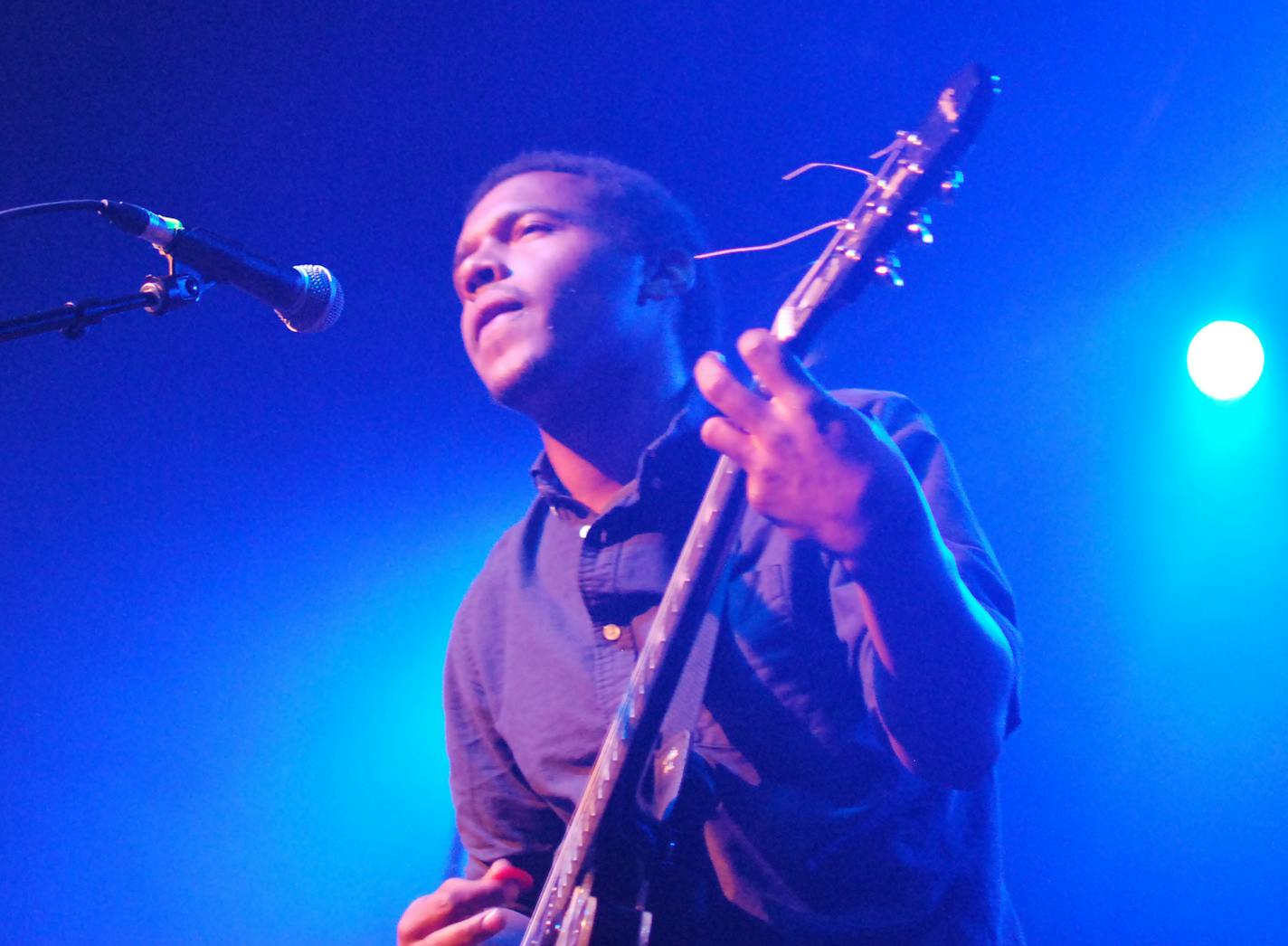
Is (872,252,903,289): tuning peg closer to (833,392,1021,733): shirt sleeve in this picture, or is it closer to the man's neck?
(833,392,1021,733): shirt sleeve

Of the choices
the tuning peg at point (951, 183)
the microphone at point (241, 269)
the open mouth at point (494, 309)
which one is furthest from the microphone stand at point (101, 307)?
the tuning peg at point (951, 183)

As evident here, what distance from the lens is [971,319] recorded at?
8.96ft

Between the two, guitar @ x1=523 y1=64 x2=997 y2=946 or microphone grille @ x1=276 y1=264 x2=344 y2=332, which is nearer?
guitar @ x1=523 y1=64 x2=997 y2=946

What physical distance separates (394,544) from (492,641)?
3.16ft

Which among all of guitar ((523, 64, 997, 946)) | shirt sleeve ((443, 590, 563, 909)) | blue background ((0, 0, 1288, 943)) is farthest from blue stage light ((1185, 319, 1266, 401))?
shirt sleeve ((443, 590, 563, 909))

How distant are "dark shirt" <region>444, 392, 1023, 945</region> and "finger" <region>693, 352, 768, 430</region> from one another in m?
0.33

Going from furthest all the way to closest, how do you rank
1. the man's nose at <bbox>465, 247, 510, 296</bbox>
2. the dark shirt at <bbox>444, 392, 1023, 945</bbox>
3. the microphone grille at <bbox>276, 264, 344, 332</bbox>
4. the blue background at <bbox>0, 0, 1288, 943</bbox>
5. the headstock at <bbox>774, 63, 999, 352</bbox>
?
the blue background at <bbox>0, 0, 1288, 943</bbox> < the man's nose at <bbox>465, 247, 510, 296</bbox> < the microphone grille at <bbox>276, 264, 344, 332</bbox> < the dark shirt at <bbox>444, 392, 1023, 945</bbox> < the headstock at <bbox>774, 63, 999, 352</bbox>

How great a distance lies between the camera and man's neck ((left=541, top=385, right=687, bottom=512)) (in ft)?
6.00

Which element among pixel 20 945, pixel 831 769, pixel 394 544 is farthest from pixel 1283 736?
pixel 20 945

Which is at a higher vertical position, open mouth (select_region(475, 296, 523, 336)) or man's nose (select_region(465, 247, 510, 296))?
man's nose (select_region(465, 247, 510, 296))

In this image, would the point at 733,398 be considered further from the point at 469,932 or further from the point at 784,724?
the point at 469,932

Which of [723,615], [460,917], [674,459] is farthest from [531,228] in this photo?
[460,917]

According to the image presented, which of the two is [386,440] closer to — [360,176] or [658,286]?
[360,176]

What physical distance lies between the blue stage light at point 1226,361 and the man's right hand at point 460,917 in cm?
236
